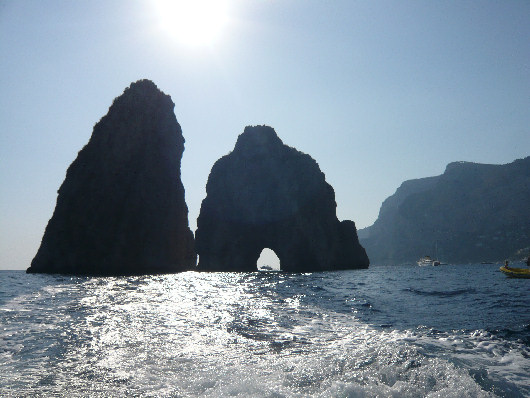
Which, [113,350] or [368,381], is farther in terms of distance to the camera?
[113,350]

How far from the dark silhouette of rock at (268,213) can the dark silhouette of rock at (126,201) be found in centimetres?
1210

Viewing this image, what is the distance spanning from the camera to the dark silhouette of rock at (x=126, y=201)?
62.4 meters

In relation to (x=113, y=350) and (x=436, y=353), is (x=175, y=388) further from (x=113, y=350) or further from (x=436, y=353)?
(x=436, y=353)

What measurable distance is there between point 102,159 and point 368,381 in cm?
7019

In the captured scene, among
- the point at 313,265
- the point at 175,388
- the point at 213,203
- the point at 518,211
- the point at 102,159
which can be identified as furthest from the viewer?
the point at 518,211

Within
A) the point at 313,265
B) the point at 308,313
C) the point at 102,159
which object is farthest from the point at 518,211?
the point at 308,313

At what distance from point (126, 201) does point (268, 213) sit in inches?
1303

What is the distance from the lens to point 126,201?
66.5 m

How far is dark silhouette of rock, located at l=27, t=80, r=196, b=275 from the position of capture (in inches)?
2457

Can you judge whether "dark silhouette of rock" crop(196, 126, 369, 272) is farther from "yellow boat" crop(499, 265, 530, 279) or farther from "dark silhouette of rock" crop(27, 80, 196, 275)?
"yellow boat" crop(499, 265, 530, 279)

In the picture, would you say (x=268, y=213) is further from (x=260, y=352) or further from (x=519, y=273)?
(x=260, y=352)

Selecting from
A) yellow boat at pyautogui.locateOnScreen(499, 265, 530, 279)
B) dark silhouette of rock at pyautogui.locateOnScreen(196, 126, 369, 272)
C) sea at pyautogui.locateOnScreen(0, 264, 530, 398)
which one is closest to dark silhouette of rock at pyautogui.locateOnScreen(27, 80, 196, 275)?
dark silhouette of rock at pyautogui.locateOnScreen(196, 126, 369, 272)

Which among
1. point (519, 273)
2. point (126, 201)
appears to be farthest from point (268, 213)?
point (519, 273)

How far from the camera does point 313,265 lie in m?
83.1
